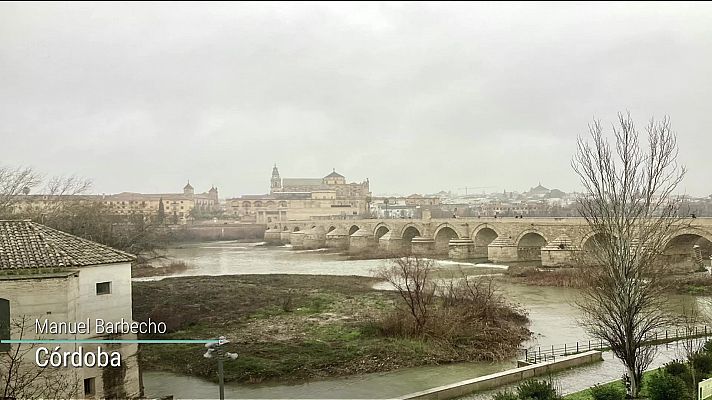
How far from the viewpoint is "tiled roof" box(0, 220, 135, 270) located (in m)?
10.4

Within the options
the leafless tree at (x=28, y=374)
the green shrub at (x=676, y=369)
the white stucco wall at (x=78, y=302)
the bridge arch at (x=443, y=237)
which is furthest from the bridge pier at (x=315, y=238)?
the leafless tree at (x=28, y=374)

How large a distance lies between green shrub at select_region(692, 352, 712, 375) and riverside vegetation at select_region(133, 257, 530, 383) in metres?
5.62

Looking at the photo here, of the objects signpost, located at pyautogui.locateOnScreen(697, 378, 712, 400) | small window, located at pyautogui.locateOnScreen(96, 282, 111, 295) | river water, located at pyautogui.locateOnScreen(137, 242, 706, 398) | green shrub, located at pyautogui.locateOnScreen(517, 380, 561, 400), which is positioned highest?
small window, located at pyautogui.locateOnScreen(96, 282, 111, 295)

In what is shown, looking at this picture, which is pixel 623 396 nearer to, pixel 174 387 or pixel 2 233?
pixel 174 387

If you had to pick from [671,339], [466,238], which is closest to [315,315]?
[671,339]

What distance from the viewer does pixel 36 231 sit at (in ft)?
37.9

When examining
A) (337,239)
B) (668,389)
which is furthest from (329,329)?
(337,239)

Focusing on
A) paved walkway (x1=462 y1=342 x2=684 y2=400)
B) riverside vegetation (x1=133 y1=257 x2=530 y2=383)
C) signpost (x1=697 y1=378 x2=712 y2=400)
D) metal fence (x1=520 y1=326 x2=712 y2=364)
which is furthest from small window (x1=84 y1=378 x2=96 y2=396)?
signpost (x1=697 y1=378 x2=712 y2=400)

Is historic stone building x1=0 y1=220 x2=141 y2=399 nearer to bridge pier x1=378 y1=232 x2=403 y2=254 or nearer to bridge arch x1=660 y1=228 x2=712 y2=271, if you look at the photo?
bridge arch x1=660 y1=228 x2=712 y2=271

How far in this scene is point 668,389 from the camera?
9672 mm

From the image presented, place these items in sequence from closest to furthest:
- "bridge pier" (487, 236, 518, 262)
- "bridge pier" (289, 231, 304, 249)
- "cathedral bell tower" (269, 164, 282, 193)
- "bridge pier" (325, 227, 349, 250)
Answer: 1. "bridge pier" (487, 236, 518, 262)
2. "bridge pier" (325, 227, 349, 250)
3. "bridge pier" (289, 231, 304, 249)
4. "cathedral bell tower" (269, 164, 282, 193)

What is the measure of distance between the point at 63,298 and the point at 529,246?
134ft

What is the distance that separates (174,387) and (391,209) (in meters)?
120

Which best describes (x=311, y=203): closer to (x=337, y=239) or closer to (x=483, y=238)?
(x=337, y=239)
